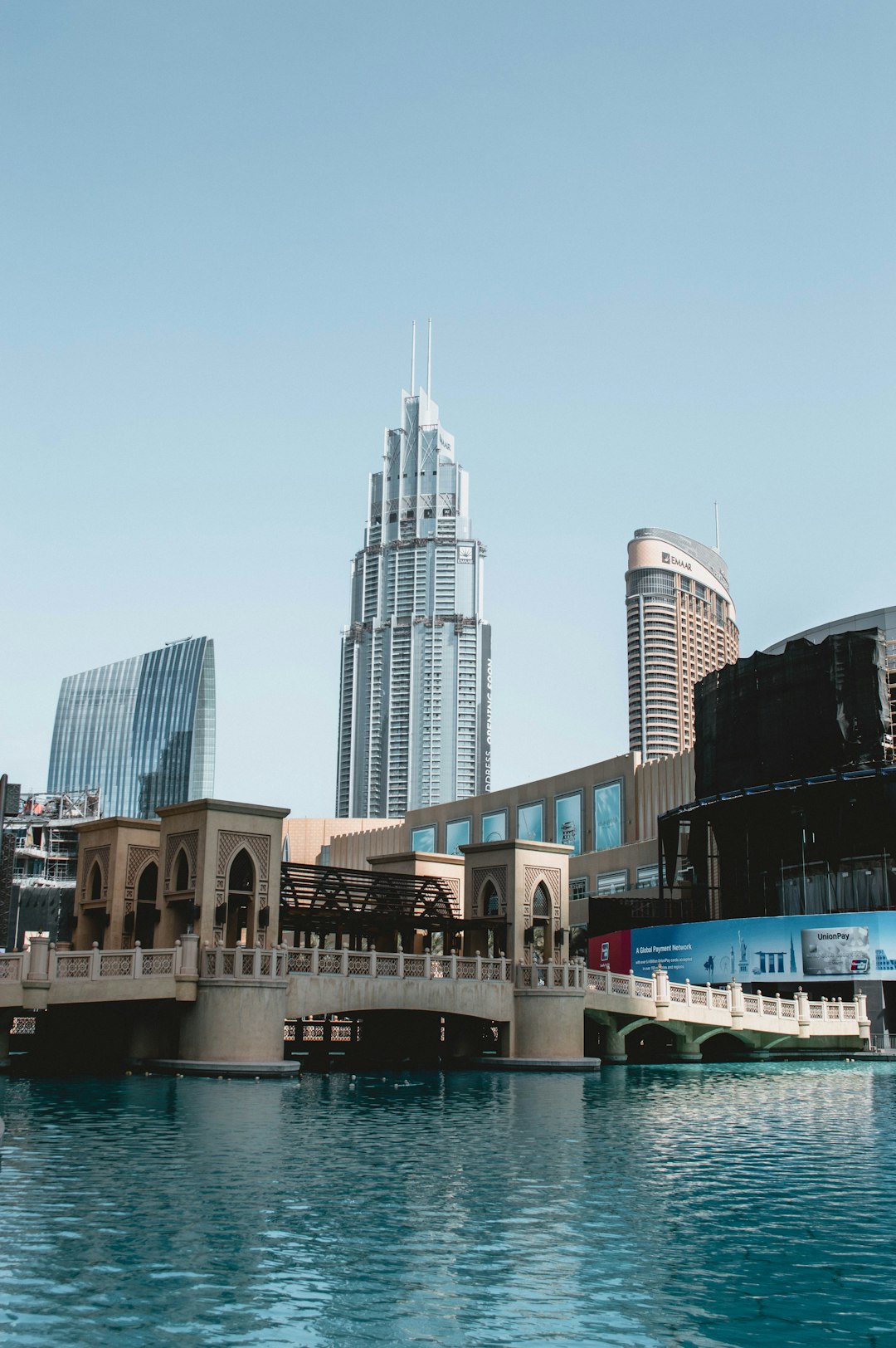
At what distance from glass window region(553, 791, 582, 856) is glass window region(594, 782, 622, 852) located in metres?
2.07

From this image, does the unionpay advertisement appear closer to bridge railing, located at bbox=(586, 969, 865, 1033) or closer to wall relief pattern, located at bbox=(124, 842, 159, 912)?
bridge railing, located at bbox=(586, 969, 865, 1033)

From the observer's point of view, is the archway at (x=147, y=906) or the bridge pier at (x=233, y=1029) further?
the archway at (x=147, y=906)

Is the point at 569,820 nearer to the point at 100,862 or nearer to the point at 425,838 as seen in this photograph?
the point at 425,838

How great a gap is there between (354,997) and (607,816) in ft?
206

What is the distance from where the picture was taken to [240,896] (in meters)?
43.3

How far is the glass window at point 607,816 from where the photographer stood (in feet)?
332

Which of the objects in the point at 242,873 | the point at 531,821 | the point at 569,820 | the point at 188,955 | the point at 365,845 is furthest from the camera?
the point at 365,845

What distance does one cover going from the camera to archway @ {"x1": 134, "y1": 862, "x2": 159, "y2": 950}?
46.5 metres

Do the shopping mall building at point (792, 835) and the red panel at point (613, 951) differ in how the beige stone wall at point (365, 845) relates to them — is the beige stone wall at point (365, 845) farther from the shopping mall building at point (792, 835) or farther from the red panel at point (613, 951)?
the red panel at point (613, 951)

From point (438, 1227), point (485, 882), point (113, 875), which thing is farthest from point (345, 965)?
point (438, 1227)

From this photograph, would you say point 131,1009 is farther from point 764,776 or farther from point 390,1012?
point 764,776

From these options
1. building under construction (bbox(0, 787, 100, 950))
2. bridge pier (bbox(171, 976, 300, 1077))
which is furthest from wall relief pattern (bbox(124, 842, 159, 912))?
building under construction (bbox(0, 787, 100, 950))

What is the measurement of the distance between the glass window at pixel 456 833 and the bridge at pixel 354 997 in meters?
65.8

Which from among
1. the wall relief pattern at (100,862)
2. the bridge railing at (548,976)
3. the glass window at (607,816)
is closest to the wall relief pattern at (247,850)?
the wall relief pattern at (100,862)
